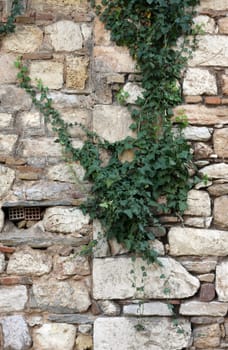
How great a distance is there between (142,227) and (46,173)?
721 mm

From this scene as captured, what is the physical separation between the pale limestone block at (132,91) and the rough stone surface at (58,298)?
1.24 m

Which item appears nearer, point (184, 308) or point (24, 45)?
point (184, 308)

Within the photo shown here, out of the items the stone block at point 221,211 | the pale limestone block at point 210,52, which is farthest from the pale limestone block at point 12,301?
the pale limestone block at point 210,52

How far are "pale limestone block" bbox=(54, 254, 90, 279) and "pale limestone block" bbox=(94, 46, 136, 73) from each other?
1.20 m

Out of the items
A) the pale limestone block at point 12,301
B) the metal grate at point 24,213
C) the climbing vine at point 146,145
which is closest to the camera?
the climbing vine at point 146,145

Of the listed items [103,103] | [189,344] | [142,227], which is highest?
[103,103]

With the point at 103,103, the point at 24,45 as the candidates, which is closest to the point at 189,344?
the point at 103,103

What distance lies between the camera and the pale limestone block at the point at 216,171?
2.96 meters

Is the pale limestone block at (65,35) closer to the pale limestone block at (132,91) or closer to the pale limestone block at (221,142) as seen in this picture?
the pale limestone block at (132,91)

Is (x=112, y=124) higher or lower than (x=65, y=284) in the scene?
higher

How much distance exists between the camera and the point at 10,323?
2.94 meters

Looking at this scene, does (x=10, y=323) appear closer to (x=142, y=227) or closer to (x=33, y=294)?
(x=33, y=294)

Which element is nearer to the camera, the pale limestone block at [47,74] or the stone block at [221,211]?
the stone block at [221,211]

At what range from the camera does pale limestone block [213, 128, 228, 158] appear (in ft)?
9.77
